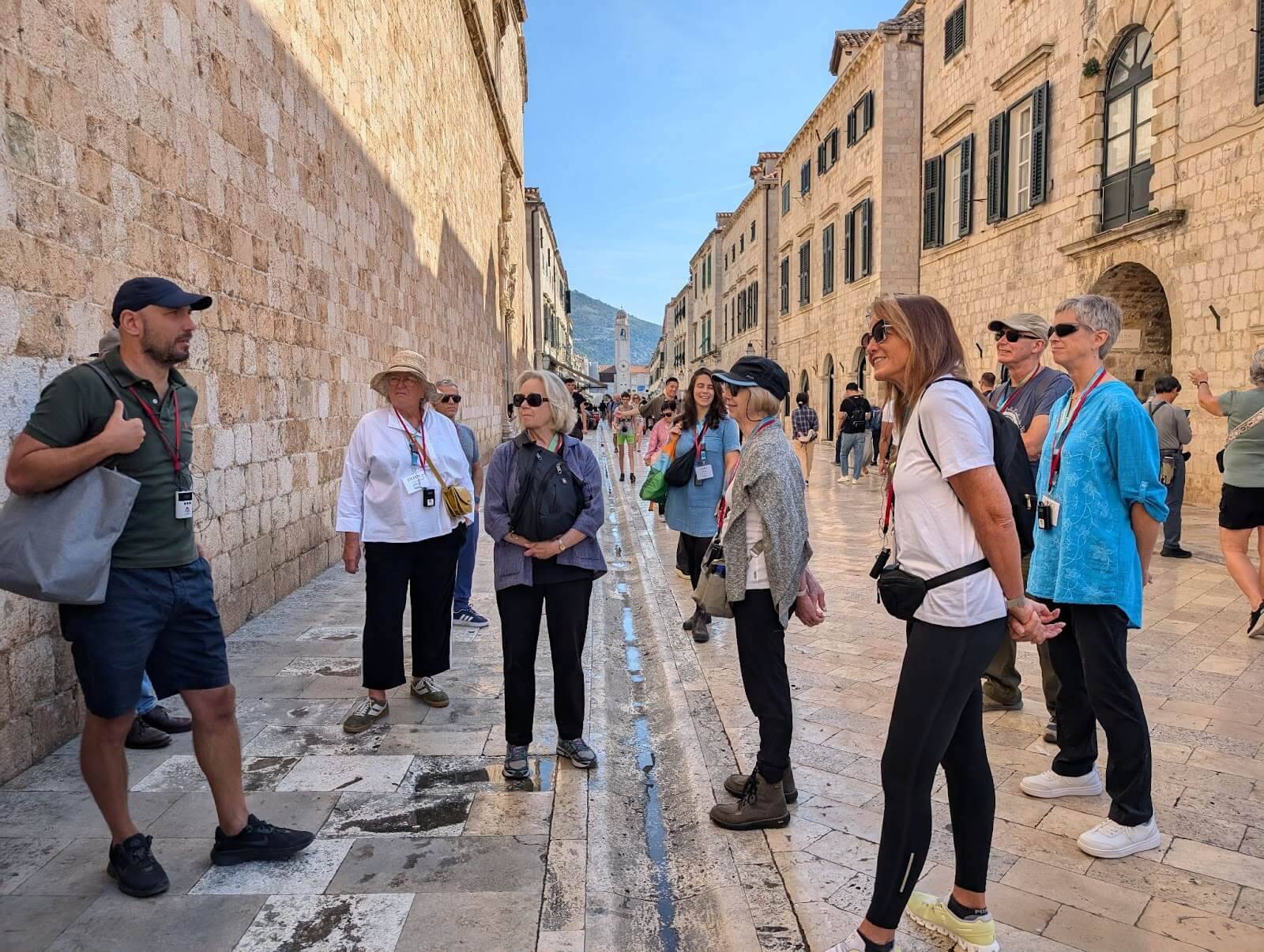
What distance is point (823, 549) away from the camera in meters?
9.28

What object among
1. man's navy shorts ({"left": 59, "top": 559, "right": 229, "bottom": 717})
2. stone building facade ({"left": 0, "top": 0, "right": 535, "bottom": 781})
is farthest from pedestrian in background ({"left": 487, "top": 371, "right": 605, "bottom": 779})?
stone building facade ({"left": 0, "top": 0, "right": 535, "bottom": 781})

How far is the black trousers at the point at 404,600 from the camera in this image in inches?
171

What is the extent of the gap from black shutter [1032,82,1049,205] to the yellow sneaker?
15.2 m

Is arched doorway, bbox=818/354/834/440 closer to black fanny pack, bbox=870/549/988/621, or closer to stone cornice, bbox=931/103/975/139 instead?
stone cornice, bbox=931/103/975/139

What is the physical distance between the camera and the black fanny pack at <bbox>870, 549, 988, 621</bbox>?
2.29 meters

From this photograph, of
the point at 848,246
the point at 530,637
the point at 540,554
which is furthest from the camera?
the point at 848,246

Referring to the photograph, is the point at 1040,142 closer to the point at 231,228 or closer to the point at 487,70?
the point at 487,70

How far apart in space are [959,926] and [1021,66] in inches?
662

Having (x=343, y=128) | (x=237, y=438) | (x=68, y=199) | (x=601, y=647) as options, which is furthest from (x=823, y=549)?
(x=68, y=199)

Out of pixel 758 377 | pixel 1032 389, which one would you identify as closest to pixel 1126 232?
pixel 1032 389

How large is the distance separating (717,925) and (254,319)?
17.9ft

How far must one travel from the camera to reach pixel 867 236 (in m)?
23.0

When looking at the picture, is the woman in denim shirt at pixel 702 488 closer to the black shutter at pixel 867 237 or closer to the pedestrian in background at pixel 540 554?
the pedestrian in background at pixel 540 554

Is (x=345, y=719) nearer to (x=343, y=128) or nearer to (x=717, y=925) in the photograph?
(x=717, y=925)
